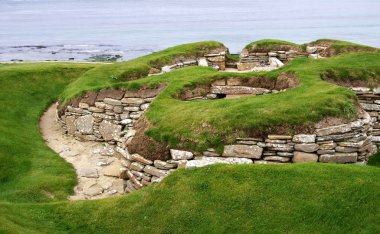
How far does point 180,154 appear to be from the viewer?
1240cm

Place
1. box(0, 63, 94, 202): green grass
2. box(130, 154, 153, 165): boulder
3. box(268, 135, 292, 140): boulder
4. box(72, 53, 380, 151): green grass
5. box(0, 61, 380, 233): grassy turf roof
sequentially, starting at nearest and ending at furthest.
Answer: box(0, 61, 380, 233): grassy turf roof → box(268, 135, 292, 140): boulder → box(72, 53, 380, 151): green grass → box(130, 154, 153, 165): boulder → box(0, 63, 94, 202): green grass

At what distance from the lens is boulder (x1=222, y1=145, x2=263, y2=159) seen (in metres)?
12.0

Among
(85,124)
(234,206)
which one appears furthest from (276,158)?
(85,124)

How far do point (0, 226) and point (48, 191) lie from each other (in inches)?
226

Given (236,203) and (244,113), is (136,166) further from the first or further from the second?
(236,203)

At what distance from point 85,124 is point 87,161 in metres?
2.65

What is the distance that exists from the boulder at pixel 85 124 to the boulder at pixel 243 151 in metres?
8.96

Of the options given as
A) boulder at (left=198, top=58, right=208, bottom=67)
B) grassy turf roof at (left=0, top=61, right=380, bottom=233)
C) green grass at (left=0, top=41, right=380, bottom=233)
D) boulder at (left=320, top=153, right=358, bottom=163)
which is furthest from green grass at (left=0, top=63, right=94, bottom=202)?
boulder at (left=320, top=153, right=358, bottom=163)

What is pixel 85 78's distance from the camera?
22.5 metres

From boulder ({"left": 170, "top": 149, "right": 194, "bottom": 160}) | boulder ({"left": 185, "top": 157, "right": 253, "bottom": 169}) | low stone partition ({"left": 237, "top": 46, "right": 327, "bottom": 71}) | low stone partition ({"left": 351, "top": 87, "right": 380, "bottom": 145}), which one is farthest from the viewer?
low stone partition ({"left": 237, "top": 46, "right": 327, "bottom": 71})

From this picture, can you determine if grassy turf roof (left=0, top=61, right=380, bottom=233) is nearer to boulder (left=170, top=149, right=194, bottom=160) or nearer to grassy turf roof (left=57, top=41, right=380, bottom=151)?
boulder (left=170, top=149, right=194, bottom=160)

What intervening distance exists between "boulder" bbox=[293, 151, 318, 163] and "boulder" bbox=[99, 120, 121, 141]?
28.6 ft

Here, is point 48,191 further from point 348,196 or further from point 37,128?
point 348,196

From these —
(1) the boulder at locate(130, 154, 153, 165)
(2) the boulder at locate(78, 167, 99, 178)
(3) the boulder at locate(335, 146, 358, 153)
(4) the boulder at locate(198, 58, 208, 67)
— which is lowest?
(2) the boulder at locate(78, 167, 99, 178)
